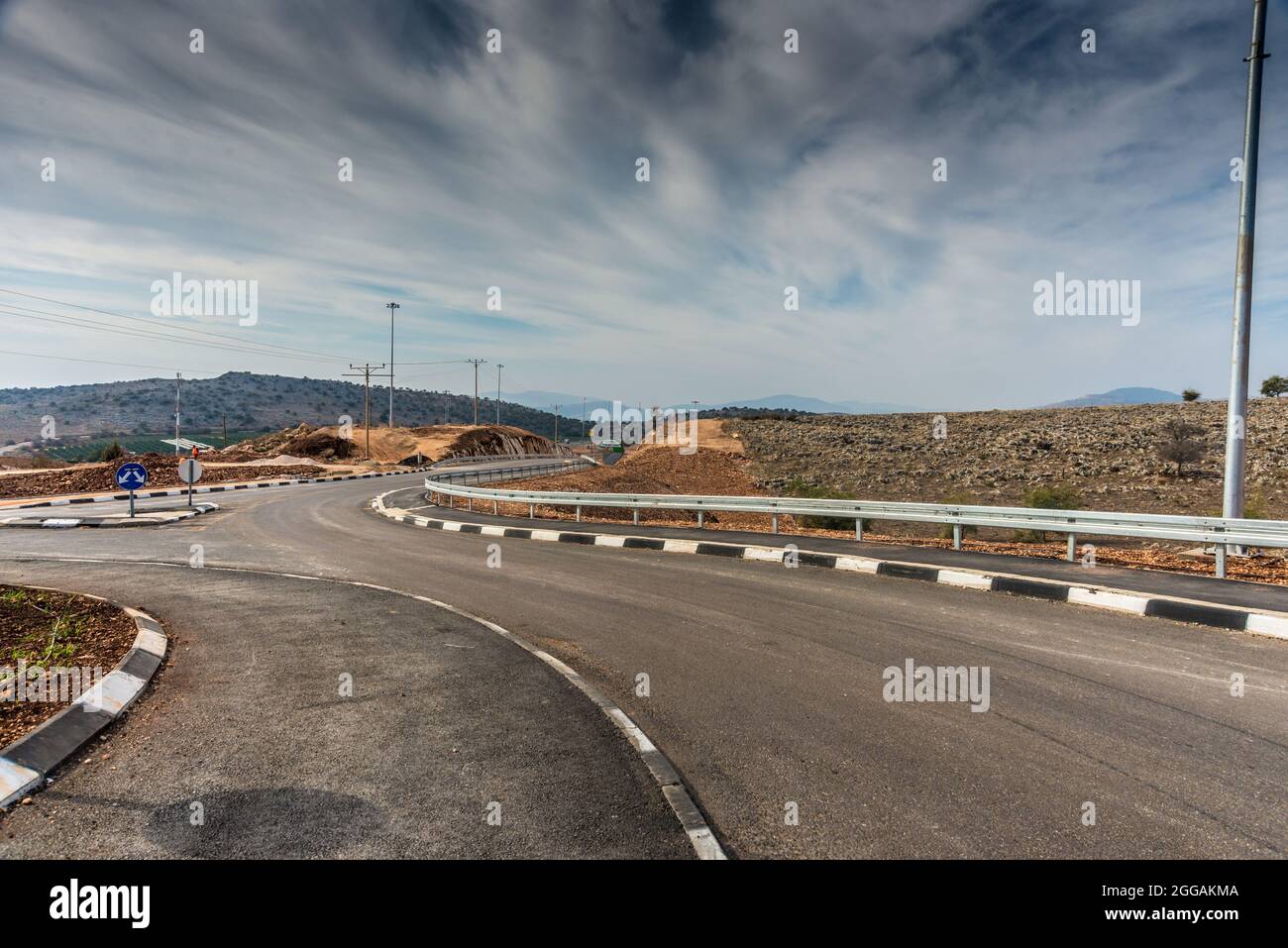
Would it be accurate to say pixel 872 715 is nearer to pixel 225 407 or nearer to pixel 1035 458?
pixel 1035 458

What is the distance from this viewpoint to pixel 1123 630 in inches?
281

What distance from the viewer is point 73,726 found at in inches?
174

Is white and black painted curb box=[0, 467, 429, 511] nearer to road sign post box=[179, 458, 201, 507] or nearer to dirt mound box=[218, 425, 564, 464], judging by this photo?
road sign post box=[179, 458, 201, 507]

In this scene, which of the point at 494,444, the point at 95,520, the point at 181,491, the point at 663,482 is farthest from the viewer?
the point at 494,444

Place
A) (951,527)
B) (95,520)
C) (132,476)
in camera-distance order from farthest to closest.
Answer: (951,527), (95,520), (132,476)

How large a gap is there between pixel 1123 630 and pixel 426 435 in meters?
70.9

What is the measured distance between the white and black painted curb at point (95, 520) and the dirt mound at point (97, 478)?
10782 mm

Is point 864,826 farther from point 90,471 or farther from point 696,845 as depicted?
point 90,471

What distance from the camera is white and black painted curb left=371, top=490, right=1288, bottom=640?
7.26 metres

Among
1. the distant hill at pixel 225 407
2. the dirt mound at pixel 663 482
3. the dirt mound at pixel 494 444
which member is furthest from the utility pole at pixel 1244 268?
the distant hill at pixel 225 407

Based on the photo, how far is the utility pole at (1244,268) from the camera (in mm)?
10309

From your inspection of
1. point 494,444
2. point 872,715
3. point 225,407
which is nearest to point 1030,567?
point 872,715

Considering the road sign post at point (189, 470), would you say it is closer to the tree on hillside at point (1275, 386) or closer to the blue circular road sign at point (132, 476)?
the blue circular road sign at point (132, 476)

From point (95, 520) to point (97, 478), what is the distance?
17271 mm
